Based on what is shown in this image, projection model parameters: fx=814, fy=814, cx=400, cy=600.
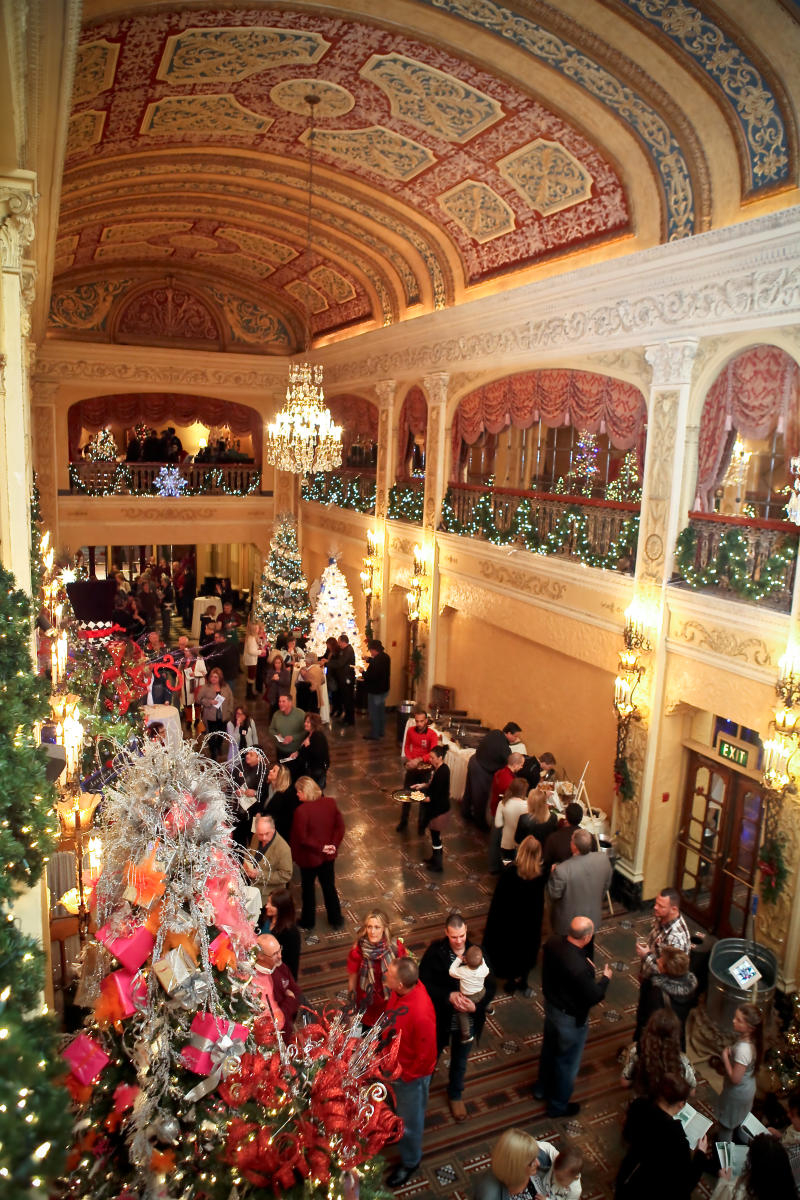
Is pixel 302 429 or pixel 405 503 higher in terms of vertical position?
pixel 302 429

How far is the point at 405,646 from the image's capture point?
15297 millimetres

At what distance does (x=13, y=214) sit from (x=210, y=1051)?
421 centimetres

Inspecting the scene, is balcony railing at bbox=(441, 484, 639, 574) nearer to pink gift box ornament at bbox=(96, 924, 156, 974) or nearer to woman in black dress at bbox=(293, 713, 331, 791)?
woman in black dress at bbox=(293, 713, 331, 791)

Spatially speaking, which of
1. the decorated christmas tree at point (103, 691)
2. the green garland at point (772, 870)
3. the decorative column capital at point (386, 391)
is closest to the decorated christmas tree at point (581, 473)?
the decorative column capital at point (386, 391)

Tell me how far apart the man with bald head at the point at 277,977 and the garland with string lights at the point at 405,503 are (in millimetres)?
9633

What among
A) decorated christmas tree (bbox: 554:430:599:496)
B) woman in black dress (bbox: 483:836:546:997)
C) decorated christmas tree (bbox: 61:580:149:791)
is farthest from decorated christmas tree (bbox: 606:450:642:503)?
decorated christmas tree (bbox: 61:580:149:791)

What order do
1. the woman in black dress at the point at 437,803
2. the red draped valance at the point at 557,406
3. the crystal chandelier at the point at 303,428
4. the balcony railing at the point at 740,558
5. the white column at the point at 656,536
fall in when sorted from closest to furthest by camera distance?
the balcony railing at the point at 740,558 < the white column at the point at 656,536 < the woman in black dress at the point at 437,803 < the red draped valance at the point at 557,406 < the crystal chandelier at the point at 303,428

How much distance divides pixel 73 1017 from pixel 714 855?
6020mm

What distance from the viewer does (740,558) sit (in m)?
7.25

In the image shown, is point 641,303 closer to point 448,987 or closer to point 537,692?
point 537,692

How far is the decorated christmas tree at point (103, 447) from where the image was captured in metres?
22.9

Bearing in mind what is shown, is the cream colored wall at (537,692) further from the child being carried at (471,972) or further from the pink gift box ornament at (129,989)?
the pink gift box ornament at (129,989)

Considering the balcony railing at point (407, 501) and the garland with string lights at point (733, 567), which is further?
the balcony railing at point (407, 501)

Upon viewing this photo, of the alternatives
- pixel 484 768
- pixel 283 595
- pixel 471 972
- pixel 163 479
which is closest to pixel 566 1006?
pixel 471 972
